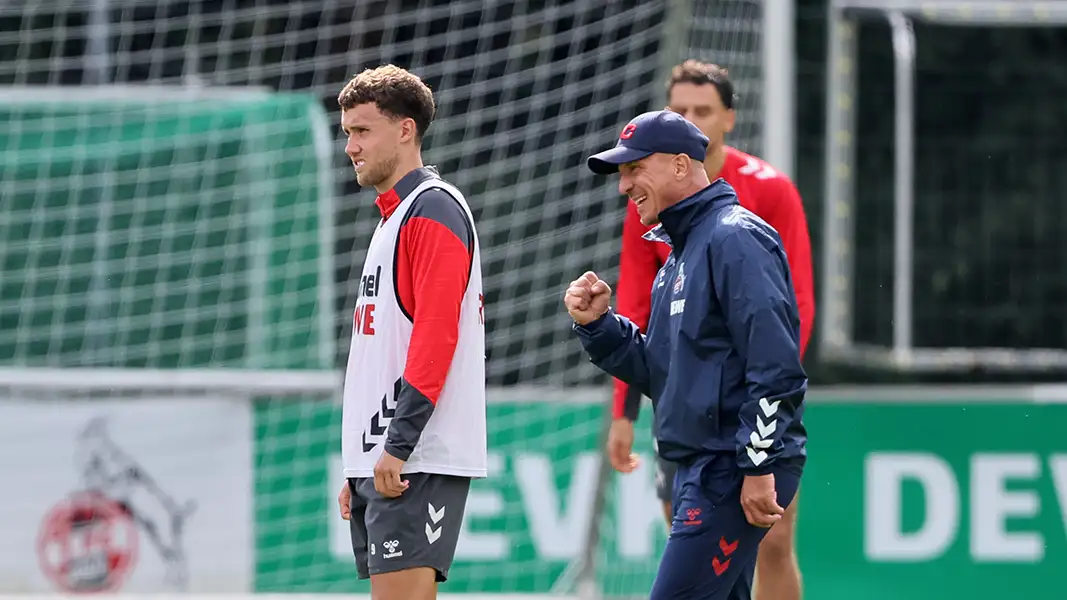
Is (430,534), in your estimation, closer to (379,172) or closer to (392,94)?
→ (379,172)

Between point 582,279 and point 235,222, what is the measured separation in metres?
4.19

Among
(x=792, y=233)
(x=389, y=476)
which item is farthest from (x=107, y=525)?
(x=389, y=476)

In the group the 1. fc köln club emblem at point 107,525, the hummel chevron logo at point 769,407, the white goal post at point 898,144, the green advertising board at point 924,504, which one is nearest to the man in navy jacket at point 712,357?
the hummel chevron logo at point 769,407

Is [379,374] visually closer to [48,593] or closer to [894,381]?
[48,593]

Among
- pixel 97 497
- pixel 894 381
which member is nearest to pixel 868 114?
pixel 894 381

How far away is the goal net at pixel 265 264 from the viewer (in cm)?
775

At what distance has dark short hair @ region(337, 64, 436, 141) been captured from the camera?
4.53 meters

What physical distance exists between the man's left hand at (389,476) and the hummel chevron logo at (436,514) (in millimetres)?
106

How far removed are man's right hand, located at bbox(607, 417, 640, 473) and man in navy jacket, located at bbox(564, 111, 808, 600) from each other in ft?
3.45

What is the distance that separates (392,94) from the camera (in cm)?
453

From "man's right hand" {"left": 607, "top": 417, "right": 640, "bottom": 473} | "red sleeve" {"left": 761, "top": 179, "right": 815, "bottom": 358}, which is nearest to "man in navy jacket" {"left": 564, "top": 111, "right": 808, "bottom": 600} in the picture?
"man's right hand" {"left": 607, "top": 417, "right": 640, "bottom": 473}

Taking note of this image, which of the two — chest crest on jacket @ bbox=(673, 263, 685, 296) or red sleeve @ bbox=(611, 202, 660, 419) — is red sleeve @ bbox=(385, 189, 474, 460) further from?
red sleeve @ bbox=(611, 202, 660, 419)

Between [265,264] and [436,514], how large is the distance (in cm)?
408

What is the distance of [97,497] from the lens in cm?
772
